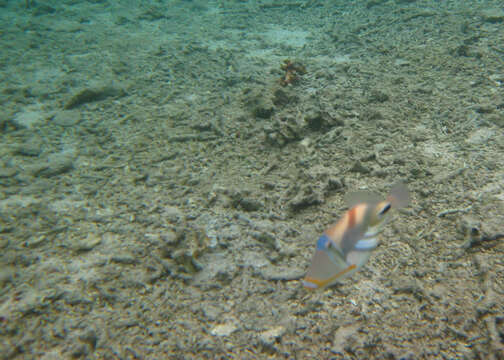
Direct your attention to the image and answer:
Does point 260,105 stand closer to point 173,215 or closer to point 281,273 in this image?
point 173,215

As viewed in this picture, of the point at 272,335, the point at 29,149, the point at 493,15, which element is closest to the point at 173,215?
the point at 272,335

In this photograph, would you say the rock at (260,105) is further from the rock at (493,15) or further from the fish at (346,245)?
the rock at (493,15)

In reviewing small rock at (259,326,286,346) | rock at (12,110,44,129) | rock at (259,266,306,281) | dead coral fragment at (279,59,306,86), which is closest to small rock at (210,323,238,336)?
small rock at (259,326,286,346)

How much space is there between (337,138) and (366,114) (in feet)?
2.01

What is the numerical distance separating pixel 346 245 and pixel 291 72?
4049mm

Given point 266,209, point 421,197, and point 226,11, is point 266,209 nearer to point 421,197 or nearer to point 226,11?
point 421,197

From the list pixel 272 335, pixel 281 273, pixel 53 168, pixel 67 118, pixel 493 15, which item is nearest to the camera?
pixel 272 335

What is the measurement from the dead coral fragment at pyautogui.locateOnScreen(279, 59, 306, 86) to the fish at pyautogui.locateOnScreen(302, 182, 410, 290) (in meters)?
3.68

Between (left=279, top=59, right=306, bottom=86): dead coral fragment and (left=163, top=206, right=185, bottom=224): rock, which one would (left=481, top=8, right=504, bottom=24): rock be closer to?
(left=279, top=59, right=306, bottom=86): dead coral fragment

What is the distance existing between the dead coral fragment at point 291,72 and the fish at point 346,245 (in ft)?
12.1

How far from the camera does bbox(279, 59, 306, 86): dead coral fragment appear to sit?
4.45 meters

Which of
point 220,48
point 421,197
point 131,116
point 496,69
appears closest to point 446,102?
point 496,69

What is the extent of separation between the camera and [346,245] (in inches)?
40.7

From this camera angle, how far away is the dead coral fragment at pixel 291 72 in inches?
175
